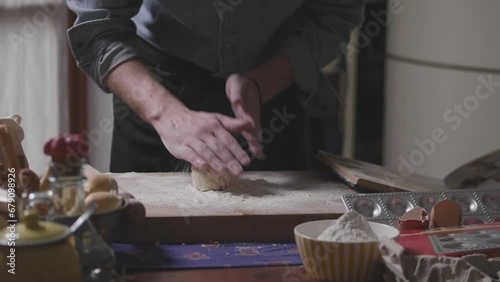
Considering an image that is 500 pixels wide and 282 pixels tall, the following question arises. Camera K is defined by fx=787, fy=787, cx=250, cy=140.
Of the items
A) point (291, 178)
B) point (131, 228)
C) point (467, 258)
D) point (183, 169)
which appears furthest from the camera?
point (183, 169)

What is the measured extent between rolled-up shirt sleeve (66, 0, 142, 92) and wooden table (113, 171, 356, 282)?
303 millimetres

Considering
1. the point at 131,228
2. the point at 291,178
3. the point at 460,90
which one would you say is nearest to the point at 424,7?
the point at 460,90

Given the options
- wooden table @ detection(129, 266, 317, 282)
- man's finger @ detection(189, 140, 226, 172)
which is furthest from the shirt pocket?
wooden table @ detection(129, 266, 317, 282)

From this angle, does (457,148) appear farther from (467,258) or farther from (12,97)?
(467,258)

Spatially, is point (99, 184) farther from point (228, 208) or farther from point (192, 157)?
point (192, 157)

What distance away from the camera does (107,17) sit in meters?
1.55

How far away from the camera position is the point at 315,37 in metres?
1.66

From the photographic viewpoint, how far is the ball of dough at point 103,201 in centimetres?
87

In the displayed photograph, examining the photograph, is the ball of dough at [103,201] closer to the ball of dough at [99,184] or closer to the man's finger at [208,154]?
the ball of dough at [99,184]

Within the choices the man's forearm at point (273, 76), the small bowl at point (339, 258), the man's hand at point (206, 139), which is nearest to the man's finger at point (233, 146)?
the man's hand at point (206, 139)

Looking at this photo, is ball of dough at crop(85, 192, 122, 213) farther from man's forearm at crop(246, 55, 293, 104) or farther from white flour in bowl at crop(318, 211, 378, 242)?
man's forearm at crop(246, 55, 293, 104)

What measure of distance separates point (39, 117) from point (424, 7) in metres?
1.34

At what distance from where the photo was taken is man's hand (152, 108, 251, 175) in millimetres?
1334

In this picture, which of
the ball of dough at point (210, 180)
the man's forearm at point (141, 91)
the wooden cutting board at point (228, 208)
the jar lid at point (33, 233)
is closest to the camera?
the jar lid at point (33, 233)
